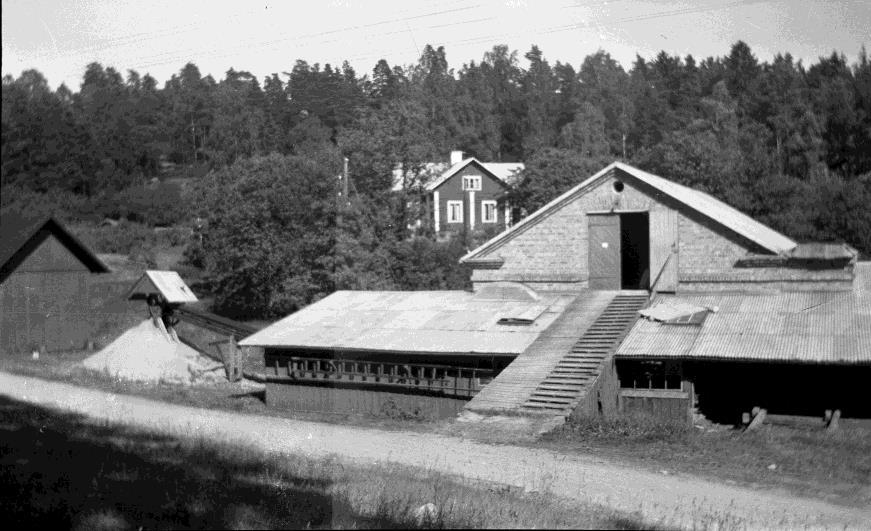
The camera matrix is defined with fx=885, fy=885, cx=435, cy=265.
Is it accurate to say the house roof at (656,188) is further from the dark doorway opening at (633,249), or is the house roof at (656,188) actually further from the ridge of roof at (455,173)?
the ridge of roof at (455,173)

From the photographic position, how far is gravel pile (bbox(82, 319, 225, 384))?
3431 cm

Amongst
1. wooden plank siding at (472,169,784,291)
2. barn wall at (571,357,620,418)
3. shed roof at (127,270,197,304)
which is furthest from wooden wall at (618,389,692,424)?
shed roof at (127,270,197,304)

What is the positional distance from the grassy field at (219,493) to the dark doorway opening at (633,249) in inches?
745

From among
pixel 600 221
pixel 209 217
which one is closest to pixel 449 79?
pixel 209 217

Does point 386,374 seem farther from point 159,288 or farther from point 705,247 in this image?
point 159,288

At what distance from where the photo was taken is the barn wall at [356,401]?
25641 mm

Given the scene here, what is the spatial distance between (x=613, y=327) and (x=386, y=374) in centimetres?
705

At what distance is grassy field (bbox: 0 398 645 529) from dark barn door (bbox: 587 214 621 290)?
1652 cm

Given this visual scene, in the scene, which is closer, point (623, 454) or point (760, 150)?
point (623, 454)

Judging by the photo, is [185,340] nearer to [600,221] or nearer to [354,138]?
[354,138]

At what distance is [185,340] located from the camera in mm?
42031

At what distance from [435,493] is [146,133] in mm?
27627

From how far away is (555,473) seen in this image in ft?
45.9

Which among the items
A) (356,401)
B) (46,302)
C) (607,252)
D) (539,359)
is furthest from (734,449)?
(46,302)
